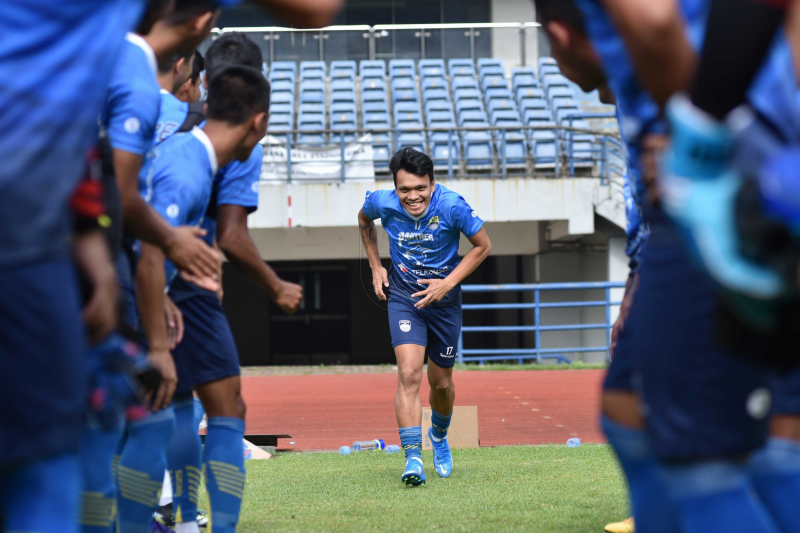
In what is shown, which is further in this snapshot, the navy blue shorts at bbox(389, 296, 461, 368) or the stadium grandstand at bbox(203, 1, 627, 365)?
the stadium grandstand at bbox(203, 1, 627, 365)

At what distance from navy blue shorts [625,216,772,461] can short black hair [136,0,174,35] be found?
168cm

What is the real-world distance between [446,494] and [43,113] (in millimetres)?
3954

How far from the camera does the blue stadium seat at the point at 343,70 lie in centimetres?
2253

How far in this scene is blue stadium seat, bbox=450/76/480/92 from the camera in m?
21.8

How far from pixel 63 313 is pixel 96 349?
27 centimetres

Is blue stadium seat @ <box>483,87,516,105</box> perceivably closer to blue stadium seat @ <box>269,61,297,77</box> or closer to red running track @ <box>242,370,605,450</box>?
blue stadium seat @ <box>269,61,297,77</box>

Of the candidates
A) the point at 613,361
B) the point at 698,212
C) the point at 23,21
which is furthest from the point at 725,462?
the point at 23,21

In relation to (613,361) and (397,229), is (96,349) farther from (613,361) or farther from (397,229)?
(397,229)

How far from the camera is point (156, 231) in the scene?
2557 mm

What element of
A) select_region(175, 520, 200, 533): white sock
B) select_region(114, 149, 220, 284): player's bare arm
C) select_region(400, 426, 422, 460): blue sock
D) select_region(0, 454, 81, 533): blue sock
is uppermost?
select_region(114, 149, 220, 284): player's bare arm

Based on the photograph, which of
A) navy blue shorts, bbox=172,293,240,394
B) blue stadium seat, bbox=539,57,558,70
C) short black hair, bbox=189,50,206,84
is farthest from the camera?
blue stadium seat, bbox=539,57,558,70

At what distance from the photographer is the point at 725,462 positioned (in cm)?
156

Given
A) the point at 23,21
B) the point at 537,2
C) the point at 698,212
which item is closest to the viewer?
the point at 698,212

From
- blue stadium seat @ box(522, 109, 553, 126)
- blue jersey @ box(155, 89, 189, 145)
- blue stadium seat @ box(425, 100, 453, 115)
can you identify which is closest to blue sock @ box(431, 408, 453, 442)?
blue jersey @ box(155, 89, 189, 145)
